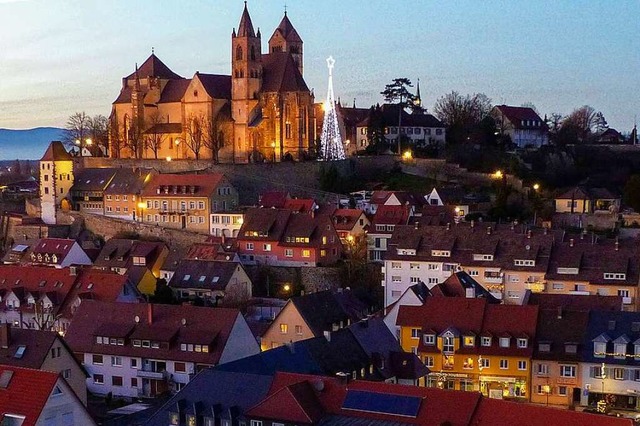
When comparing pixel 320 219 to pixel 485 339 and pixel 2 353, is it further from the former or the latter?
pixel 2 353

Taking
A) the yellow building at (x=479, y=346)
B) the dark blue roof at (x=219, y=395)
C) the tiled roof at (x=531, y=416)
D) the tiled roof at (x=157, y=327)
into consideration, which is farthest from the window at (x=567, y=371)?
the dark blue roof at (x=219, y=395)

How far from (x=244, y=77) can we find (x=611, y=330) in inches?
1950

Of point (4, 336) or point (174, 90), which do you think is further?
point (174, 90)

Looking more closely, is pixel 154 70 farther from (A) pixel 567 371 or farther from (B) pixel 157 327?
(A) pixel 567 371

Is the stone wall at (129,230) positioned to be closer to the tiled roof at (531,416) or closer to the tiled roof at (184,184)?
the tiled roof at (184,184)

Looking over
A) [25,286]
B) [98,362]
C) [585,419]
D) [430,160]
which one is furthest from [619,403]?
[430,160]

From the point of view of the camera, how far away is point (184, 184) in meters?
67.2

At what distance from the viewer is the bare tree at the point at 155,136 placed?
84.0 m

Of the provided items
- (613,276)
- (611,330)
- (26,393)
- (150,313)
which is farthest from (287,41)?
(26,393)

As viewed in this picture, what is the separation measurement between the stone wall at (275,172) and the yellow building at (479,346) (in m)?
32.5

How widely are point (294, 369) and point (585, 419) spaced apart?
35.0 ft

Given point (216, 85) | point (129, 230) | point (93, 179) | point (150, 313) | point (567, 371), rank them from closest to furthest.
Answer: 1. point (567, 371)
2. point (150, 313)
3. point (129, 230)
4. point (93, 179)
5. point (216, 85)

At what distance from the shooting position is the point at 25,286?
158 ft

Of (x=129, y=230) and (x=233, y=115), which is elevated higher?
(x=233, y=115)
